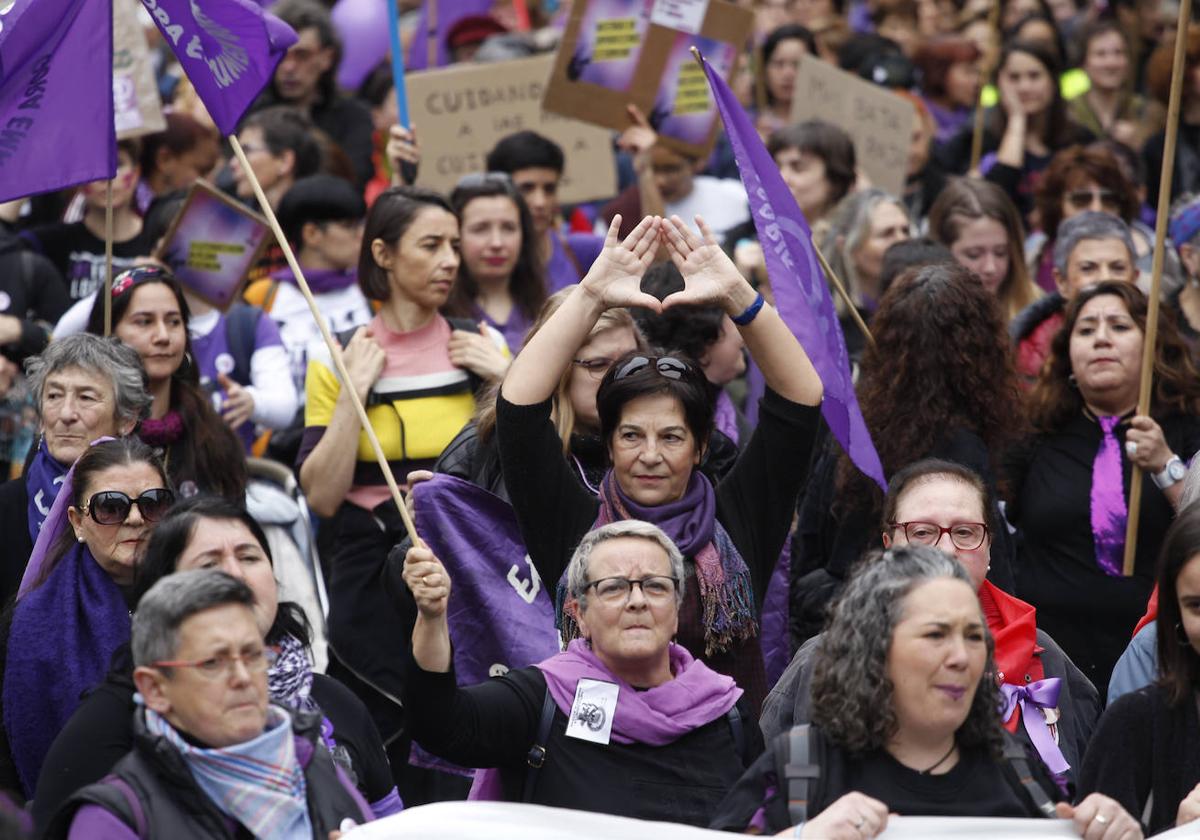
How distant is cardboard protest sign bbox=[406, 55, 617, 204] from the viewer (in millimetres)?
9453

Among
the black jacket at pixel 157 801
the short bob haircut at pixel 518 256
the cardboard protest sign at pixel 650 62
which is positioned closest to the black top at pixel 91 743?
the black jacket at pixel 157 801

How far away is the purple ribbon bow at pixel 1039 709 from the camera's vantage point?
497cm

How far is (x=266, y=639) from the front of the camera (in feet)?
15.9

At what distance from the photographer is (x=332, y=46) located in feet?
36.8

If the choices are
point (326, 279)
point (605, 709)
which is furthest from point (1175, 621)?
point (326, 279)

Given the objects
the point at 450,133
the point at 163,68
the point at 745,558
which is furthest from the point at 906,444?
the point at 163,68

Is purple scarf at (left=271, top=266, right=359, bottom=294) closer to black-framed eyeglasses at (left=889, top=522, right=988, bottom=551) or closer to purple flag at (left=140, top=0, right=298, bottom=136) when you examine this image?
purple flag at (left=140, top=0, right=298, bottom=136)

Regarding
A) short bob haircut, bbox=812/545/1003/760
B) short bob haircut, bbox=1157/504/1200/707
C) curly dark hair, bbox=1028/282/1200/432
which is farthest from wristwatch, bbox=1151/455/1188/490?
short bob haircut, bbox=812/545/1003/760

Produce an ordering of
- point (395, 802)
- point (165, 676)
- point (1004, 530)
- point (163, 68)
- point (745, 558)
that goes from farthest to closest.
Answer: point (163, 68), point (1004, 530), point (745, 558), point (395, 802), point (165, 676)

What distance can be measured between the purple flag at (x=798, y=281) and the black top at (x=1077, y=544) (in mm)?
902

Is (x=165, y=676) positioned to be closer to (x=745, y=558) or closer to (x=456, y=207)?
(x=745, y=558)

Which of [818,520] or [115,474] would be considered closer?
[115,474]

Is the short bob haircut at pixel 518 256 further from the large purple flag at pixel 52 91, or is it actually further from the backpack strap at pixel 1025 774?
the backpack strap at pixel 1025 774

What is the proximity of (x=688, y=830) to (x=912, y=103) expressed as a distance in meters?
6.45
